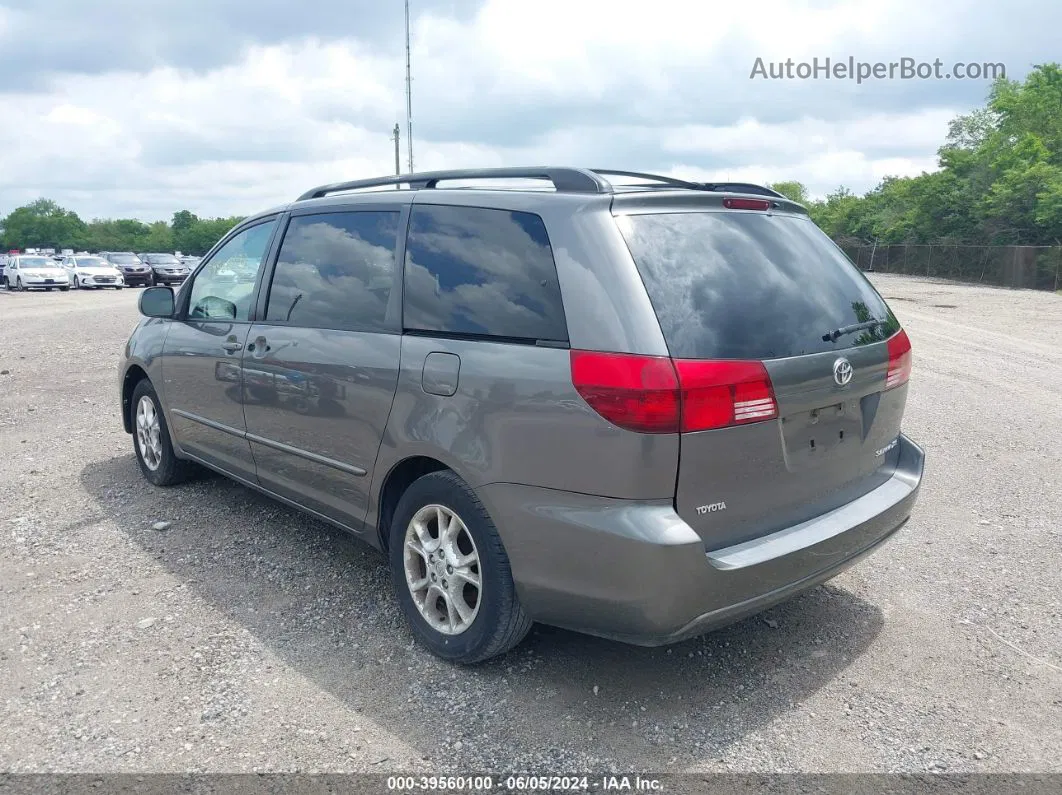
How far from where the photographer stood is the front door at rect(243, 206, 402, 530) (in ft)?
12.5

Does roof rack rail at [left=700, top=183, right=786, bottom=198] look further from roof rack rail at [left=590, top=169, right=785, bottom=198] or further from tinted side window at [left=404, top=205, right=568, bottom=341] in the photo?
tinted side window at [left=404, top=205, right=568, bottom=341]

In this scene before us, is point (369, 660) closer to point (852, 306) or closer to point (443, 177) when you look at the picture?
point (443, 177)

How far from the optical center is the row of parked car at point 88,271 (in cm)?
3488

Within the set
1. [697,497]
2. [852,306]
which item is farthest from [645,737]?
[852,306]

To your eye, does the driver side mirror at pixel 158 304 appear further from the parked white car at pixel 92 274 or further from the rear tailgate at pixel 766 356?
the parked white car at pixel 92 274

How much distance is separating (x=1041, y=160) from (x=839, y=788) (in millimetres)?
43893

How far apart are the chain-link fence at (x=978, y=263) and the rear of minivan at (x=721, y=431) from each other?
80.5ft

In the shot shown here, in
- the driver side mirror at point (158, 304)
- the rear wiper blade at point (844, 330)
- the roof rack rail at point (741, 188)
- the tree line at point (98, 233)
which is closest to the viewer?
the rear wiper blade at point (844, 330)

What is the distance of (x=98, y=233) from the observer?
424 feet

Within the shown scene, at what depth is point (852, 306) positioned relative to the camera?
3.60m

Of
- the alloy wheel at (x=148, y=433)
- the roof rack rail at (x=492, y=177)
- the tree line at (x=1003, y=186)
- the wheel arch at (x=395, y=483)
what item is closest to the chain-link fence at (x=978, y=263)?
the tree line at (x=1003, y=186)

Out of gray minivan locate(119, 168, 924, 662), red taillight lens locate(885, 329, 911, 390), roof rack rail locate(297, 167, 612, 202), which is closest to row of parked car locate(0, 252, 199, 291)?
roof rack rail locate(297, 167, 612, 202)

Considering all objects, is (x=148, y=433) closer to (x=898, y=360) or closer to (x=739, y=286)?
Answer: (x=739, y=286)

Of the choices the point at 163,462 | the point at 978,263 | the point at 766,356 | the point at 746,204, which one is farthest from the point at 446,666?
the point at 978,263
